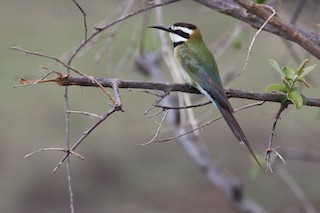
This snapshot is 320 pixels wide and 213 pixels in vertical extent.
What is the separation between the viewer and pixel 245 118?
7406 mm

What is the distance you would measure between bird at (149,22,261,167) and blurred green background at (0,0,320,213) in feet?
3.46

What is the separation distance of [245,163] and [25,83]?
4519mm

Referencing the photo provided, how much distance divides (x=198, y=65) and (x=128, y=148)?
13.5ft

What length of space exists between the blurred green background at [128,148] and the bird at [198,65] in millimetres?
1054

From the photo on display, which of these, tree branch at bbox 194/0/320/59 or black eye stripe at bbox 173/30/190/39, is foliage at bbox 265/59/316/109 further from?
black eye stripe at bbox 173/30/190/39

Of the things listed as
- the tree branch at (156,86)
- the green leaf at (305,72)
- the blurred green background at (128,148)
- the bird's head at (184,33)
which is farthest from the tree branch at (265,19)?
the blurred green background at (128,148)

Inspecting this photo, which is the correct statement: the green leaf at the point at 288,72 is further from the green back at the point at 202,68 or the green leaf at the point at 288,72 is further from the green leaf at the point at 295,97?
the green back at the point at 202,68

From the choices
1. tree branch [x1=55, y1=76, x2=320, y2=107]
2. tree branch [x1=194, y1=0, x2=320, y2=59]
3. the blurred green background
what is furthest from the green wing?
the blurred green background

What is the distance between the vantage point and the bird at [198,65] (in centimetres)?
258

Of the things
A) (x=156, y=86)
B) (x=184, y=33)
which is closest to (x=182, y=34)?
(x=184, y=33)

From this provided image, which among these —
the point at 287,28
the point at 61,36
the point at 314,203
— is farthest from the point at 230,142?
the point at 287,28

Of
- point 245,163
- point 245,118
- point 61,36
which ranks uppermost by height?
point 61,36

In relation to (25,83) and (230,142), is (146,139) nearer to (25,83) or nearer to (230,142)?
(230,142)

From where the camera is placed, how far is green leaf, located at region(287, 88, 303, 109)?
7.34ft
